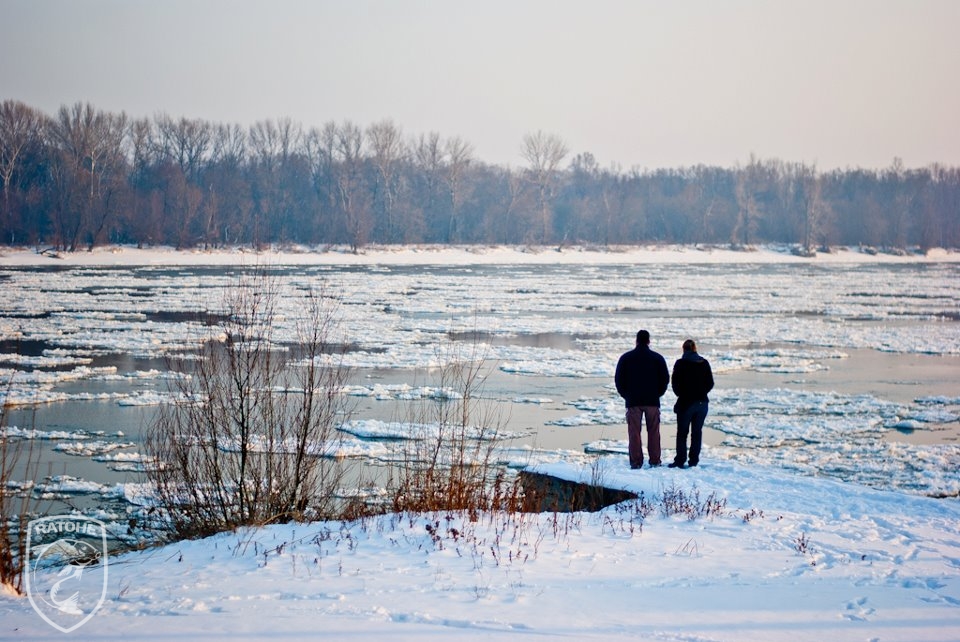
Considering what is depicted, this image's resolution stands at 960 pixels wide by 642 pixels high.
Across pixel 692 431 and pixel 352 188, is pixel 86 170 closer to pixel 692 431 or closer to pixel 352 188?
pixel 352 188

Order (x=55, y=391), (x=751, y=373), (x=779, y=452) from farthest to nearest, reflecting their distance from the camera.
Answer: (x=751, y=373), (x=55, y=391), (x=779, y=452)

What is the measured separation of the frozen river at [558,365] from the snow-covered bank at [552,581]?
2.30 metres

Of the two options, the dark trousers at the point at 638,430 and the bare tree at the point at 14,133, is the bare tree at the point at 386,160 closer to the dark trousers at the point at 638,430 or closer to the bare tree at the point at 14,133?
the bare tree at the point at 14,133

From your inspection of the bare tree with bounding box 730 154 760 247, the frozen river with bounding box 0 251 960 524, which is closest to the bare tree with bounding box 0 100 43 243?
the frozen river with bounding box 0 251 960 524

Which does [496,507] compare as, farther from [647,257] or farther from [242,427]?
[647,257]

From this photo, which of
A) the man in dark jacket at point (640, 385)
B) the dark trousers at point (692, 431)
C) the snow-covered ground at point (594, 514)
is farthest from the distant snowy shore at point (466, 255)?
the dark trousers at point (692, 431)

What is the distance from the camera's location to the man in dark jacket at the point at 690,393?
10.9 metres

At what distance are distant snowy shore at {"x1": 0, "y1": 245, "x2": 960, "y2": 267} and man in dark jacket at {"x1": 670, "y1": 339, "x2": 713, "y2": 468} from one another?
49071mm

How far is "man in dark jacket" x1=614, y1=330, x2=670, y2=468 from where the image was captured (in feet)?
35.7

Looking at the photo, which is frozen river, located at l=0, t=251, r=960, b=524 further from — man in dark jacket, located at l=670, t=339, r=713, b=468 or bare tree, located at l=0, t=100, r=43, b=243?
bare tree, located at l=0, t=100, r=43, b=243

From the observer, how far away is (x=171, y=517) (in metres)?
8.43

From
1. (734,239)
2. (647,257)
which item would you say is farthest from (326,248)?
(734,239)

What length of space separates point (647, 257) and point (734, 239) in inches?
663

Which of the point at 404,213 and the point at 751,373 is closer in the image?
the point at 751,373
